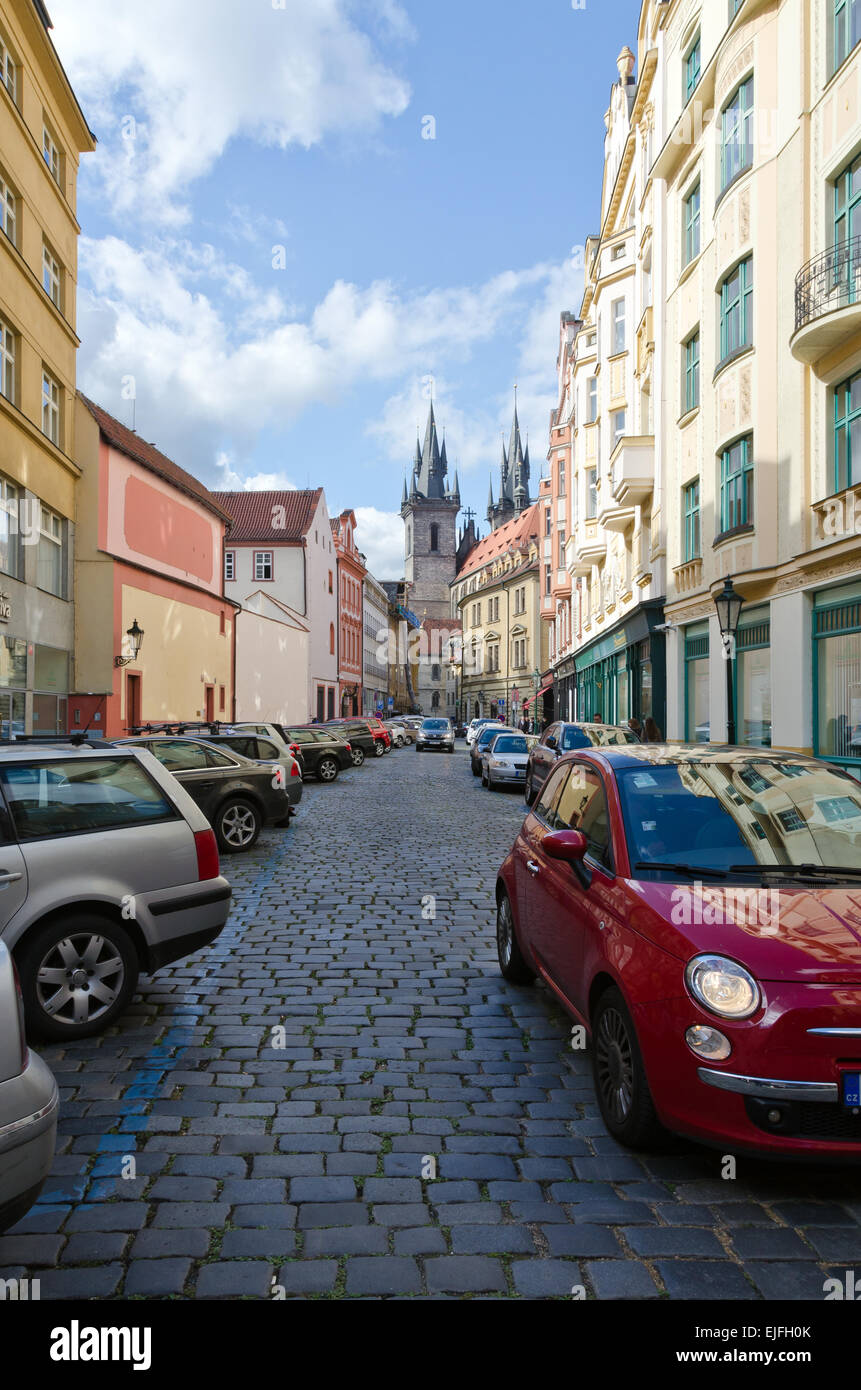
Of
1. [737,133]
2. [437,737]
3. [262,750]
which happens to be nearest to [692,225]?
[737,133]

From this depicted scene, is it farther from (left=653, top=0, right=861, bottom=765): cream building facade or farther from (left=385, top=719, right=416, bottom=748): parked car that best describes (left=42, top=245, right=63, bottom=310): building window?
(left=385, top=719, right=416, bottom=748): parked car

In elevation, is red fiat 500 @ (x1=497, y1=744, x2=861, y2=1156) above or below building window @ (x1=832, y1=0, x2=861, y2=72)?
below

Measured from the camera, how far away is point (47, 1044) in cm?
514

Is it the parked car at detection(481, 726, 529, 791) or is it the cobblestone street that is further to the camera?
the parked car at detection(481, 726, 529, 791)

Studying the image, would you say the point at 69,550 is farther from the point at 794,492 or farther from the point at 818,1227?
the point at 818,1227

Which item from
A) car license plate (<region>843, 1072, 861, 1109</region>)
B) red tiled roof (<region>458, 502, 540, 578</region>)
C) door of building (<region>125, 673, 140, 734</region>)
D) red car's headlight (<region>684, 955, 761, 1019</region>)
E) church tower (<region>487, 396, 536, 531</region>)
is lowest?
car license plate (<region>843, 1072, 861, 1109</region>)

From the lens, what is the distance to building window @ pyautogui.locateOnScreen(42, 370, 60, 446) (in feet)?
65.3

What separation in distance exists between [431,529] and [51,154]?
368 feet

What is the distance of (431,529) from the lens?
131 m

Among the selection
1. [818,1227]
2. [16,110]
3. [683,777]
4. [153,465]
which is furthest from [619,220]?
[818,1227]

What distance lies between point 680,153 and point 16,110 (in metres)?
13.6

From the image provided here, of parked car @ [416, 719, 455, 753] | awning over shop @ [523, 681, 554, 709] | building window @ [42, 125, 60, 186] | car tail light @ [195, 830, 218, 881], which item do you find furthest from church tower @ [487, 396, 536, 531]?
car tail light @ [195, 830, 218, 881]

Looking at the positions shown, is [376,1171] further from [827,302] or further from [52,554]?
[52,554]

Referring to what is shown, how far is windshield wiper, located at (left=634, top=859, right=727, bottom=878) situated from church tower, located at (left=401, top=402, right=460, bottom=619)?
12806 centimetres
